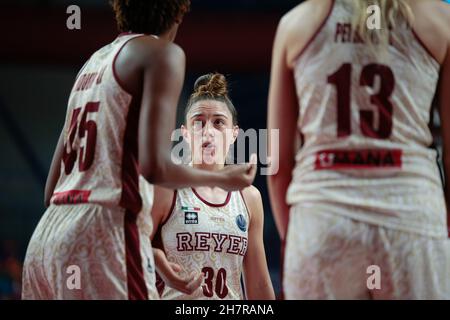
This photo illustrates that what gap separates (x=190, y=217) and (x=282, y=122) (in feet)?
4.67

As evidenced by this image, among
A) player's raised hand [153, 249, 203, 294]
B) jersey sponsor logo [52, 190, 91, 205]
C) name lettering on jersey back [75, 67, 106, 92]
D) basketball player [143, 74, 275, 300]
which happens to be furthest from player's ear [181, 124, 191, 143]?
jersey sponsor logo [52, 190, 91, 205]

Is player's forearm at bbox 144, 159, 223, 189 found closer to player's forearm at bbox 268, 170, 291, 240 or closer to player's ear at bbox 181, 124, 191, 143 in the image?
player's forearm at bbox 268, 170, 291, 240

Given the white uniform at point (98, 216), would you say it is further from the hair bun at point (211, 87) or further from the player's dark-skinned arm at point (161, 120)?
the hair bun at point (211, 87)

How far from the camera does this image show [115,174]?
271cm

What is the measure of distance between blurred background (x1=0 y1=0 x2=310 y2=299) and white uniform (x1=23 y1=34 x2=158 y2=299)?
6.77m

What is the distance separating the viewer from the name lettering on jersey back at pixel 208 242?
384cm

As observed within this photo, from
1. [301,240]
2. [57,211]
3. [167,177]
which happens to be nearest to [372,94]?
[301,240]

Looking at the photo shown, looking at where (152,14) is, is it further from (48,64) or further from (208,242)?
(48,64)

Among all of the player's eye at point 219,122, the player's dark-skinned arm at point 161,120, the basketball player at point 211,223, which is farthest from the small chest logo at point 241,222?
the player's dark-skinned arm at point 161,120

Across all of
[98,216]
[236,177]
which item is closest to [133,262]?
[98,216]

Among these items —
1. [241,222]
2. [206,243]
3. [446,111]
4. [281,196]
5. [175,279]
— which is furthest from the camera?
[241,222]

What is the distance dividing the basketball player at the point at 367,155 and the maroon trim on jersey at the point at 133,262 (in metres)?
0.53

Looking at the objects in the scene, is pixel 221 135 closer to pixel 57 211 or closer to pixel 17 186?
pixel 57 211

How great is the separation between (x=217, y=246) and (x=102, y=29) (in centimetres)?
655
